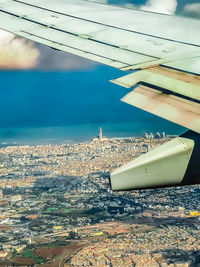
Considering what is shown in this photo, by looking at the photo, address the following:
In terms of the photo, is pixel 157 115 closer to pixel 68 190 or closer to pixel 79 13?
pixel 79 13

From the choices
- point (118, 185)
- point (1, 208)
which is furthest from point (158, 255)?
point (118, 185)

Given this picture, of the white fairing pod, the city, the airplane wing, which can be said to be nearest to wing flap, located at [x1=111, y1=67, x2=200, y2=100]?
the airplane wing

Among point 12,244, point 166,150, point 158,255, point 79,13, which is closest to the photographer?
point 166,150

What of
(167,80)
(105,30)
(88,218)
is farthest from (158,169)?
(88,218)

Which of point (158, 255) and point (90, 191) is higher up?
point (158, 255)

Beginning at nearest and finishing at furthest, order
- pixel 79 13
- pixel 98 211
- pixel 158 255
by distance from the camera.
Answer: pixel 79 13 < pixel 158 255 < pixel 98 211

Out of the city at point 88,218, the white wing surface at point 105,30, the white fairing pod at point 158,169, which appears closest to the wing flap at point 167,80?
the white wing surface at point 105,30

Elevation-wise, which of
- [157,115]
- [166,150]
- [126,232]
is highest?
[157,115]

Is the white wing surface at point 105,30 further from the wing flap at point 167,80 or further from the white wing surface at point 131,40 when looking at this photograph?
the wing flap at point 167,80
